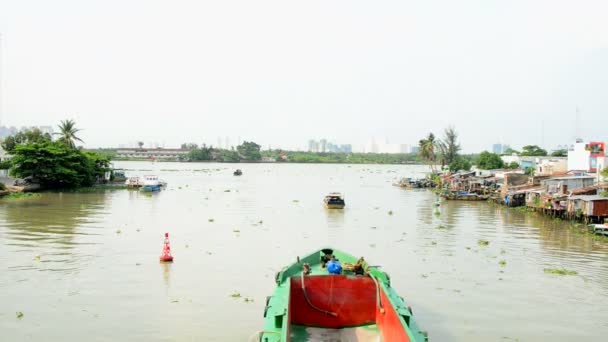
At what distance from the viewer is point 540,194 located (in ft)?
142

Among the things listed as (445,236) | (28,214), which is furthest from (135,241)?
(445,236)

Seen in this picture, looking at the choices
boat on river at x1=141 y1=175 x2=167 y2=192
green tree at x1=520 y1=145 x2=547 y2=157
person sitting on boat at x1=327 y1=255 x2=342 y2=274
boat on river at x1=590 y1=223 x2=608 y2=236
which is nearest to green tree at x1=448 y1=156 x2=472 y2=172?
green tree at x1=520 y1=145 x2=547 y2=157

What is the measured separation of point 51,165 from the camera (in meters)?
52.2

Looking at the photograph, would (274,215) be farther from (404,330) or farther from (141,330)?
(404,330)

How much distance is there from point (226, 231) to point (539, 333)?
2000 centimetres

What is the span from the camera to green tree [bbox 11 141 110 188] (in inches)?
1998

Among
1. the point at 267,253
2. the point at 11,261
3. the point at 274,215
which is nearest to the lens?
the point at 11,261

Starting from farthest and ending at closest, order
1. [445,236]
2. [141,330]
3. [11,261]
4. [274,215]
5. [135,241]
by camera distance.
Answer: [274,215] < [445,236] < [135,241] < [11,261] < [141,330]

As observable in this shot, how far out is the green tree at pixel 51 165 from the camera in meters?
50.8

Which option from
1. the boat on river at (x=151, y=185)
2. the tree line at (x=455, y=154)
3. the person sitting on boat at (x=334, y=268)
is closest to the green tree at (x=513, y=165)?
the tree line at (x=455, y=154)

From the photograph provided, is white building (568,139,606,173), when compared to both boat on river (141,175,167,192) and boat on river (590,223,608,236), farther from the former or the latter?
boat on river (141,175,167,192)

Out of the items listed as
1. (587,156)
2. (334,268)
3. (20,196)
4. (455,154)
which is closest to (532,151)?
(455,154)

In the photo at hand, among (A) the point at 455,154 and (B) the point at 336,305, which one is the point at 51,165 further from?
(A) the point at 455,154

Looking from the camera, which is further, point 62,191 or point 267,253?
point 62,191
